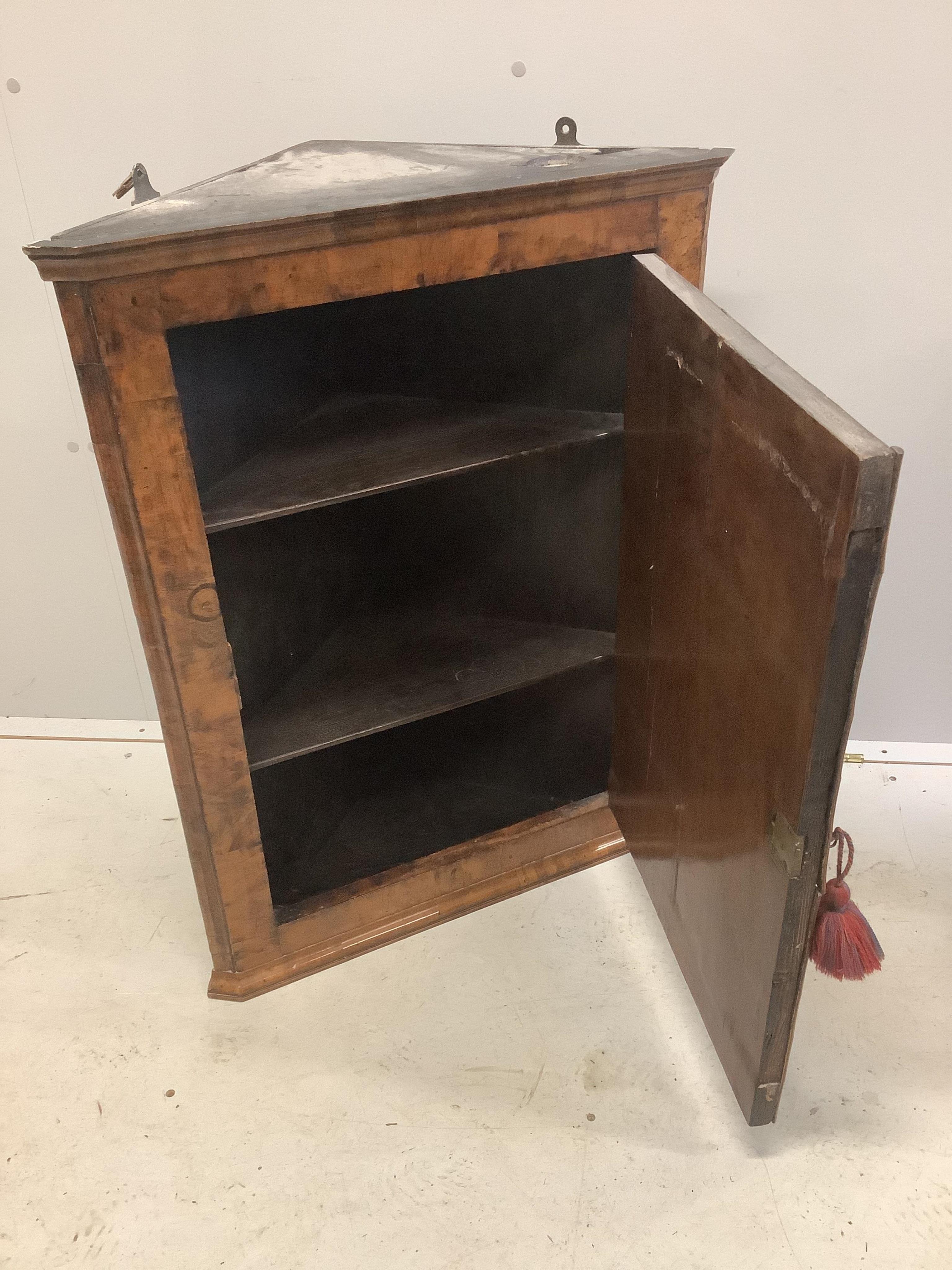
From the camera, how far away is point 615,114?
5.03ft

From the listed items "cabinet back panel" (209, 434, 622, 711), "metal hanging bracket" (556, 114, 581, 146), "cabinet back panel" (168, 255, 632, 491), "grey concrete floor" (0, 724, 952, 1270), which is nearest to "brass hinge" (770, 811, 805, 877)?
"grey concrete floor" (0, 724, 952, 1270)

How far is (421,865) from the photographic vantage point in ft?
5.08

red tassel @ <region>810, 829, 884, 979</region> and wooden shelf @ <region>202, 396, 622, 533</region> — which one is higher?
wooden shelf @ <region>202, 396, 622, 533</region>

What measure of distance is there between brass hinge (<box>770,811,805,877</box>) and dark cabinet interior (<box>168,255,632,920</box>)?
56 cm

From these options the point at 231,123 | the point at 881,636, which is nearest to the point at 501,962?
the point at 881,636

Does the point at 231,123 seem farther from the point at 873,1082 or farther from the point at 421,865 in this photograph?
the point at 873,1082

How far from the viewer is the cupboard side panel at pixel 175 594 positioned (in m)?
1.06

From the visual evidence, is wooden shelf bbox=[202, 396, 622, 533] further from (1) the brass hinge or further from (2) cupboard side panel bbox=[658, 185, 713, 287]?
(1) the brass hinge

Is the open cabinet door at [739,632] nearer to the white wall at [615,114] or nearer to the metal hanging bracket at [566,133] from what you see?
the metal hanging bracket at [566,133]

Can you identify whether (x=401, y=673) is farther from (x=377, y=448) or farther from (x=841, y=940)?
(x=841, y=940)

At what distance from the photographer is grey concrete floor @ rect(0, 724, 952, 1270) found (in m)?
1.14

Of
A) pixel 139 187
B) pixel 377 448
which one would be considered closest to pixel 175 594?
pixel 377 448

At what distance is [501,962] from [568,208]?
1033 mm

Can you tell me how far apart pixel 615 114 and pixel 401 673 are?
0.91m
